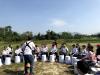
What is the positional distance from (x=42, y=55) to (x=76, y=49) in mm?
2292

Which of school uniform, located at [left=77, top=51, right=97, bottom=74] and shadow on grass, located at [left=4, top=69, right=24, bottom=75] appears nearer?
school uniform, located at [left=77, top=51, right=97, bottom=74]

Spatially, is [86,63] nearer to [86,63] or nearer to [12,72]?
[86,63]

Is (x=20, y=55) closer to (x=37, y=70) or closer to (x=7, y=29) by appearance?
(x=37, y=70)

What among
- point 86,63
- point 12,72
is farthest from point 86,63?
point 12,72

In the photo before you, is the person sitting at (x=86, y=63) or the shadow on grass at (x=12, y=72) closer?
the person sitting at (x=86, y=63)

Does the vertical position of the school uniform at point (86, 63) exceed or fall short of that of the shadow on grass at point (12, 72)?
it exceeds it

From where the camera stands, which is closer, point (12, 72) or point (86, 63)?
point (86, 63)

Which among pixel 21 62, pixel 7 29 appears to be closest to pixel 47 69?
pixel 21 62

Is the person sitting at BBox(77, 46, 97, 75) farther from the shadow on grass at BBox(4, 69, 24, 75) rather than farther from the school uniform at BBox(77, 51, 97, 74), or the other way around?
the shadow on grass at BBox(4, 69, 24, 75)

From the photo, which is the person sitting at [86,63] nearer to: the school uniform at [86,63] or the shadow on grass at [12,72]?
the school uniform at [86,63]

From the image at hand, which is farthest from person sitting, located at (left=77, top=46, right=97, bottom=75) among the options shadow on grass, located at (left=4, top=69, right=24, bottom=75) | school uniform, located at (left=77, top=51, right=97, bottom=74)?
shadow on grass, located at (left=4, top=69, right=24, bottom=75)

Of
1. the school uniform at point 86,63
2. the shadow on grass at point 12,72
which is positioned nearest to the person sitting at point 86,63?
the school uniform at point 86,63

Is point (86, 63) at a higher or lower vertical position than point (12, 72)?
higher

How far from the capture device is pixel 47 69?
1225cm
